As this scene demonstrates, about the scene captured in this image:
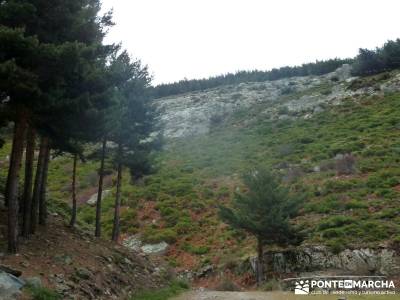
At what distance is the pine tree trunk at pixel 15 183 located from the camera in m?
12.1

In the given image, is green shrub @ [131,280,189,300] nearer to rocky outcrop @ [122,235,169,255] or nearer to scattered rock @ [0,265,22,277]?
scattered rock @ [0,265,22,277]

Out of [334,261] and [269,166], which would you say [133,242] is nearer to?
[334,261]

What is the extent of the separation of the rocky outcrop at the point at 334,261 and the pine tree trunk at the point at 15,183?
12.7m

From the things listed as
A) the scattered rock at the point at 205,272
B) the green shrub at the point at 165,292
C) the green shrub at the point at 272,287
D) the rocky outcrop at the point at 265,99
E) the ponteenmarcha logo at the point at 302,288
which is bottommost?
the scattered rock at the point at 205,272

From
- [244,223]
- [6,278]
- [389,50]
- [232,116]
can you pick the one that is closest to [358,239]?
[244,223]

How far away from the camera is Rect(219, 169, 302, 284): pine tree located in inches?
802

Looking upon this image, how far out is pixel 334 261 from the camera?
20.1 metres

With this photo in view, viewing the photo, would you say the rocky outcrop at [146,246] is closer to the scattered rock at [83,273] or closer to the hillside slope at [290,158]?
the hillside slope at [290,158]

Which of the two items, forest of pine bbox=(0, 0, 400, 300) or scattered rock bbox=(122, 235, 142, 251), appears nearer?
forest of pine bbox=(0, 0, 400, 300)

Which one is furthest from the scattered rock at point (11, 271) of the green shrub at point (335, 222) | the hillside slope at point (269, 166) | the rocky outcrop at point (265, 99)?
the rocky outcrop at point (265, 99)

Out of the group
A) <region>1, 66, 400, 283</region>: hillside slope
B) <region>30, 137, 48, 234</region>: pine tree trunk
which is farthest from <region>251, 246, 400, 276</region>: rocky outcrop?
<region>30, 137, 48, 234</region>: pine tree trunk

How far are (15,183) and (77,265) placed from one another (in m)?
3.05

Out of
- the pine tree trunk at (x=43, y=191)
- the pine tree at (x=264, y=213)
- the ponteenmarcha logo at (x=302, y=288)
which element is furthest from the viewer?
the pine tree at (x=264, y=213)

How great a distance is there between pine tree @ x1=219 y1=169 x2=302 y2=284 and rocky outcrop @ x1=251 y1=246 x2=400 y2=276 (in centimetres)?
72
